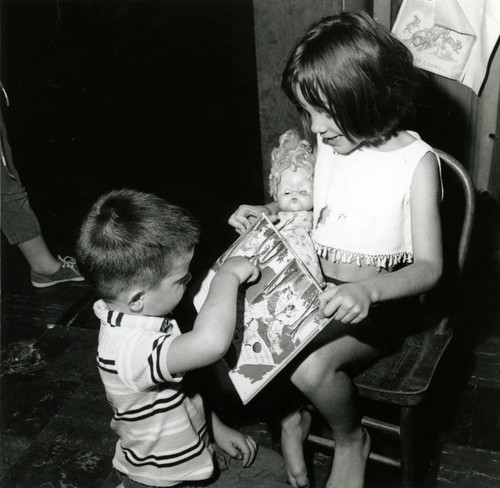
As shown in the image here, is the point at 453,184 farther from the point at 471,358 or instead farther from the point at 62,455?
the point at 62,455

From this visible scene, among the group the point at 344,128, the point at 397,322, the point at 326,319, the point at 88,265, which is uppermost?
the point at 344,128

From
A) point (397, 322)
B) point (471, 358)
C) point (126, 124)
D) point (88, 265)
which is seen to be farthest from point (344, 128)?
point (126, 124)

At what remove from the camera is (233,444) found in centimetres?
186

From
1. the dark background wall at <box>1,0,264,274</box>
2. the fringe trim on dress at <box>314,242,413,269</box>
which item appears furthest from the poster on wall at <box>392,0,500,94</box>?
the dark background wall at <box>1,0,264,274</box>

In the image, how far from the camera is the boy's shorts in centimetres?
168

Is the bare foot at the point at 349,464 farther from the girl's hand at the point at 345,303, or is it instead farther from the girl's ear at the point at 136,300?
the girl's ear at the point at 136,300

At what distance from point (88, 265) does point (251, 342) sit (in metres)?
0.45

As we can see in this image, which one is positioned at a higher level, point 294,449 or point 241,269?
point 241,269

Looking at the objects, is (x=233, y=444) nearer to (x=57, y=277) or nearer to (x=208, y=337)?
(x=208, y=337)

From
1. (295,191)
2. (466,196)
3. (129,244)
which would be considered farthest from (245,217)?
(466,196)

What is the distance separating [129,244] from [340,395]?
68 centimetres

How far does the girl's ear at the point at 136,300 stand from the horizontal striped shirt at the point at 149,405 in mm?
25

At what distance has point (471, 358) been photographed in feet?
8.12

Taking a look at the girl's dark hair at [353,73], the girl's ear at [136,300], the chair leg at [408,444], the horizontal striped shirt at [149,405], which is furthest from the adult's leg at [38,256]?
the chair leg at [408,444]
